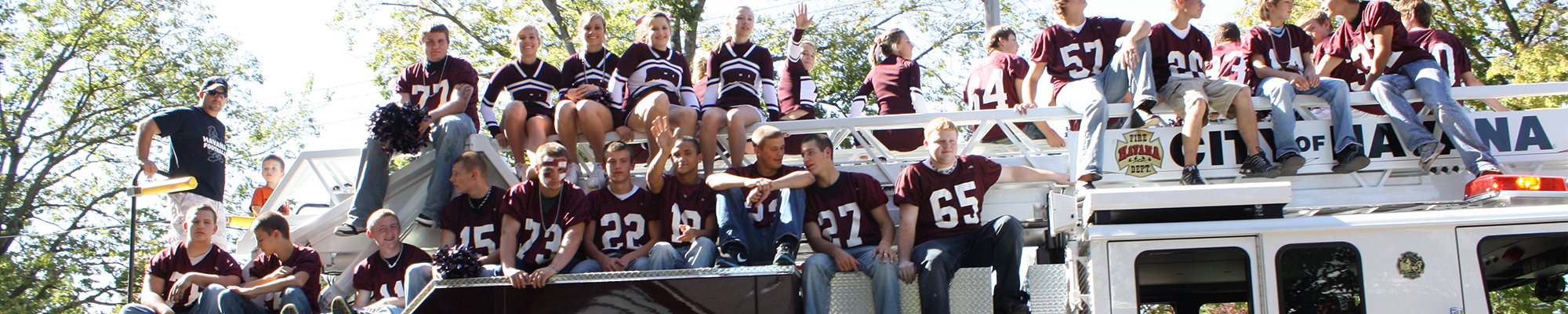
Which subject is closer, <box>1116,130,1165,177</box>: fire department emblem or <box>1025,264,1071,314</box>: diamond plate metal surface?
<box>1025,264,1071,314</box>: diamond plate metal surface

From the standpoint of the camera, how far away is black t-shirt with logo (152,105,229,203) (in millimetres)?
7703

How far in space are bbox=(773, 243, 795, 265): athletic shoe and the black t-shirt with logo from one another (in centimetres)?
447

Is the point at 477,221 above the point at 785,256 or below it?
above

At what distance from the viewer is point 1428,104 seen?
6.12m

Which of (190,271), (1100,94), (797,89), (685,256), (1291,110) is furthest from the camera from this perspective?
(797,89)

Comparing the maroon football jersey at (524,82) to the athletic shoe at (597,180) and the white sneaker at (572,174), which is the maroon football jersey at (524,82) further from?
the athletic shoe at (597,180)

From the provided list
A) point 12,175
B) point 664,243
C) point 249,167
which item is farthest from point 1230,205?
point 12,175

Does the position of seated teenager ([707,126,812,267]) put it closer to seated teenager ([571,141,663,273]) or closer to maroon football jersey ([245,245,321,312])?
seated teenager ([571,141,663,273])

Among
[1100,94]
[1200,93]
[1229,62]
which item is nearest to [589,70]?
[1100,94]

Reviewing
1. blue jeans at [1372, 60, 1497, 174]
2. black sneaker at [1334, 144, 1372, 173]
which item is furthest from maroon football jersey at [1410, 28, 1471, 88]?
black sneaker at [1334, 144, 1372, 173]

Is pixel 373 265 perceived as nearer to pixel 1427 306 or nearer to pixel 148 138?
pixel 148 138

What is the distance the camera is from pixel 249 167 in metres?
22.6

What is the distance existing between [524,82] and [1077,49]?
3.39 metres

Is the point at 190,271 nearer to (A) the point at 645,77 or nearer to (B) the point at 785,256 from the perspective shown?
(A) the point at 645,77
